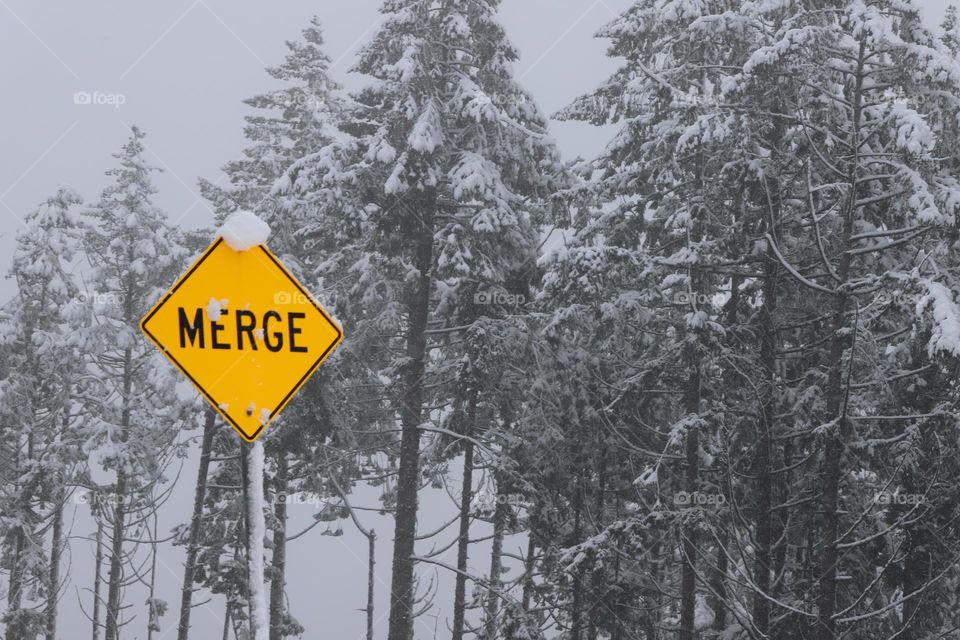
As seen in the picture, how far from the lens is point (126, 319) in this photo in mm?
21500

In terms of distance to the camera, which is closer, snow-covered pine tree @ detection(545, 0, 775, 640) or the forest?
the forest

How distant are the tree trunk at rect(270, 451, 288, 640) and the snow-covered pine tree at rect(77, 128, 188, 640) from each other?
2637 mm

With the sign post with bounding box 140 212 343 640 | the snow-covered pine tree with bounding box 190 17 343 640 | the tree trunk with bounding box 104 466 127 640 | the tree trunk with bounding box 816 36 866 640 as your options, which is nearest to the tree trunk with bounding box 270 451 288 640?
the snow-covered pine tree with bounding box 190 17 343 640

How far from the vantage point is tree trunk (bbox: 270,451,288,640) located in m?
19.5

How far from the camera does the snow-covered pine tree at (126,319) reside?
67.5 feet

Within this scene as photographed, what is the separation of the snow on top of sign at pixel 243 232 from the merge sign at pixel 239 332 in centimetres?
8

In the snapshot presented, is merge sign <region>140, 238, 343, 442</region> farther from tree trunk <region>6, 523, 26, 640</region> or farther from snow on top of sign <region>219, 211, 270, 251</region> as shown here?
tree trunk <region>6, 523, 26, 640</region>

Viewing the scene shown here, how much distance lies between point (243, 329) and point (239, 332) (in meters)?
0.03

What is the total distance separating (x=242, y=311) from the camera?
15.9 feet

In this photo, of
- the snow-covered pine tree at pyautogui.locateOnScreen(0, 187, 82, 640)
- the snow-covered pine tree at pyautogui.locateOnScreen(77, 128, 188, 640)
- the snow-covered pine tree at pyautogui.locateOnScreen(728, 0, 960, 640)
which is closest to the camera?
the snow-covered pine tree at pyautogui.locateOnScreen(728, 0, 960, 640)

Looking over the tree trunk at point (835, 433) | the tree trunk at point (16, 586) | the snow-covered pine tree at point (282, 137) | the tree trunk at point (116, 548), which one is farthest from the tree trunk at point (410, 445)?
the tree trunk at point (16, 586)

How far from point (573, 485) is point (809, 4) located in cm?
1027

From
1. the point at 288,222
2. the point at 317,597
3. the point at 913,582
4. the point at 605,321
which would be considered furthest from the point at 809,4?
the point at 317,597

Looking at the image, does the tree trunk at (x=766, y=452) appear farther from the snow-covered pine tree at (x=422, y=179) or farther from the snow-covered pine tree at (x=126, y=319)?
the snow-covered pine tree at (x=126, y=319)
